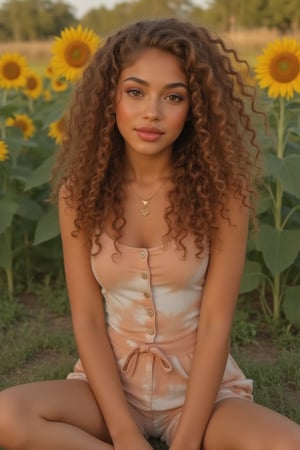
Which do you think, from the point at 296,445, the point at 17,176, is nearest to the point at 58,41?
the point at 17,176

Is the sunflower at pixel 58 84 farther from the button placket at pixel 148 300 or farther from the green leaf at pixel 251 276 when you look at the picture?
the button placket at pixel 148 300

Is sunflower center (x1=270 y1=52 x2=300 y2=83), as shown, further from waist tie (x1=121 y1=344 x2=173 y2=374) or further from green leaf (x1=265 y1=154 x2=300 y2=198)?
waist tie (x1=121 y1=344 x2=173 y2=374)

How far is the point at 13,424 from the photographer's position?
2.17m

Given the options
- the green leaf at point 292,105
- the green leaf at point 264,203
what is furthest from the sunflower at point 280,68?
the green leaf at point 264,203

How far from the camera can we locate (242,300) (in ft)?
12.9

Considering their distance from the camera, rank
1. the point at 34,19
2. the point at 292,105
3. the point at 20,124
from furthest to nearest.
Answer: the point at 34,19 → the point at 20,124 → the point at 292,105

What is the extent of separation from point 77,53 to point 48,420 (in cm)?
230

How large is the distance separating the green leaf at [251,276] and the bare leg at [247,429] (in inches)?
51.2

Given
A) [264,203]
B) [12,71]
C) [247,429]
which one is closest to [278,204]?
[264,203]

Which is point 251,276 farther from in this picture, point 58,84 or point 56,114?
point 58,84

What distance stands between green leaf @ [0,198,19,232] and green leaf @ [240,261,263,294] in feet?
3.78

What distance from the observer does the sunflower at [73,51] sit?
4.00 m

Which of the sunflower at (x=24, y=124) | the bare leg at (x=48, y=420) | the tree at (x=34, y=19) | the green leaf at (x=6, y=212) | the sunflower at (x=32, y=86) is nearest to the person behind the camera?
the bare leg at (x=48, y=420)

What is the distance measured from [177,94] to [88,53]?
1871 mm
